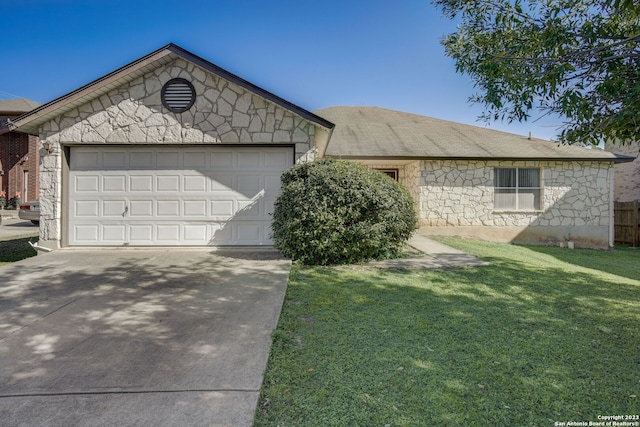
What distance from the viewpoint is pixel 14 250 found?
31.7 ft

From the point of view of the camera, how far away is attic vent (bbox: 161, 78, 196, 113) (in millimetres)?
8211

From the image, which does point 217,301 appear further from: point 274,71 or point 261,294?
point 274,71

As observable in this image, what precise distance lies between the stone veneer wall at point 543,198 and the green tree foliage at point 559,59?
7.77m

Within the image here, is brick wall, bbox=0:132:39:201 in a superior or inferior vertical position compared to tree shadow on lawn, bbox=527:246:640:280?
superior

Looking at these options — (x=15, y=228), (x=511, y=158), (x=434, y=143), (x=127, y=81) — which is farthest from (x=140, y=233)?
(x=511, y=158)

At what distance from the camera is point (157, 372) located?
2.80m

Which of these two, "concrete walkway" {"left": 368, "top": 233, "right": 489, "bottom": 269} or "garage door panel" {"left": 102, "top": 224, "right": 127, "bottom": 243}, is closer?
"concrete walkway" {"left": 368, "top": 233, "right": 489, "bottom": 269}

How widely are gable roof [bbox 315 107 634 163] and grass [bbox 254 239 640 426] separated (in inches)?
279

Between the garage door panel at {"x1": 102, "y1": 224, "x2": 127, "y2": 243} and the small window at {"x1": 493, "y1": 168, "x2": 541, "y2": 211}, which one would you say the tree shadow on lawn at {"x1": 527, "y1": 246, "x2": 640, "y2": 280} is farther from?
the garage door panel at {"x1": 102, "y1": 224, "x2": 127, "y2": 243}

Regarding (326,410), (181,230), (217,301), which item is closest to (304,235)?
(217,301)

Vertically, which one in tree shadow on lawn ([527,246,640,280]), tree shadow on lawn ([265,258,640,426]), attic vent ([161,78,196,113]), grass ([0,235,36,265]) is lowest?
tree shadow on lawn ([527,246,640,280])

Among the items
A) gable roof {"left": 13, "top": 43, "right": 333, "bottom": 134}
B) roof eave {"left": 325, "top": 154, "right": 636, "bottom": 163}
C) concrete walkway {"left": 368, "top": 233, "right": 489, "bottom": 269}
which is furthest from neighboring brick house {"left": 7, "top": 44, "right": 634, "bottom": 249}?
concrete walkway {"left": 368, "top": 233, "right": 489, "bottom": 269}

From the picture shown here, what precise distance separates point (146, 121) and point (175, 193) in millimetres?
1849

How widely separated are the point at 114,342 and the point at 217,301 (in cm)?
142
